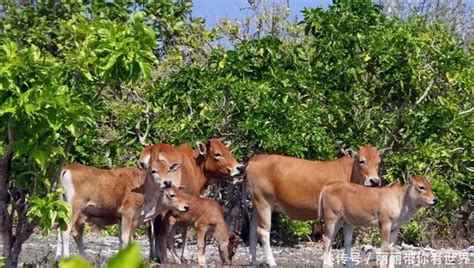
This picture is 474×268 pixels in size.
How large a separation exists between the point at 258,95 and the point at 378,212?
3.83 metres

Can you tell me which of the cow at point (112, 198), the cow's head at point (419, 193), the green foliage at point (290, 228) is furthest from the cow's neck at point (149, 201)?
the green foliage at point (290, 228)

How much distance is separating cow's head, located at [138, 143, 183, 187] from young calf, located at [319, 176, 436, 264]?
190 centimetres

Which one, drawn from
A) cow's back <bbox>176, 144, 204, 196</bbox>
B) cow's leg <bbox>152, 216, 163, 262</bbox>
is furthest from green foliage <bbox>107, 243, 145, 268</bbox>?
cow's back <bbox>176, 144, 204, 196</bbox>

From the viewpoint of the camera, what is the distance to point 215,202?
13086mm

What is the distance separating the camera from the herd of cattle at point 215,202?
12.3 m

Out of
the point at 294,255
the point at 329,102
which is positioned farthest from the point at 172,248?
the point at 329,102

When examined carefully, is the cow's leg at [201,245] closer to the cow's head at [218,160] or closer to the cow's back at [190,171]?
the cow's back at [190,171]

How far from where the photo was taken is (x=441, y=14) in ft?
99.4

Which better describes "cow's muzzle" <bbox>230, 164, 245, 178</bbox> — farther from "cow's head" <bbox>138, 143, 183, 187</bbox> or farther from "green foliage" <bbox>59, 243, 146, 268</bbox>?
"green foliage" <bbox>59, 243, 146, 268</bbox>

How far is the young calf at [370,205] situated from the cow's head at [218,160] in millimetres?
1868

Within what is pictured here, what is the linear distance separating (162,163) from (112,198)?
2.42 feet

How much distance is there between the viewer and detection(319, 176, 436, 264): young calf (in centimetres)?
1234

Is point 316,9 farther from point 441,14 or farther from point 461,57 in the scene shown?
point 441,14

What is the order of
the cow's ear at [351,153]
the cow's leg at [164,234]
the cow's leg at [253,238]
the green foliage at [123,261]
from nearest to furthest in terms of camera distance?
the green foliage at [123,261]
the cow's leg at [164,234]
the cow's leg at [253,238]
the cow's ear at [351,153]
